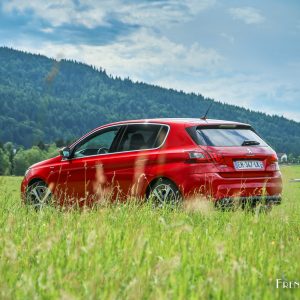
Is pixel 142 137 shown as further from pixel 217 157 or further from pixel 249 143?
pixel 249 143

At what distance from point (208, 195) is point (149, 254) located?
13.7 feet

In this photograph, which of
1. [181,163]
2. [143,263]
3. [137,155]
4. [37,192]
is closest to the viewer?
[143,263]

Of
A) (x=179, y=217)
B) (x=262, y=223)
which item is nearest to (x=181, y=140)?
(x=179, y=217)

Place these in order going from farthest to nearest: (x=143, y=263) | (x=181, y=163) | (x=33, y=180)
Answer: (x=33, y=180) < (x=181, y=163) < (x=143, y=263)

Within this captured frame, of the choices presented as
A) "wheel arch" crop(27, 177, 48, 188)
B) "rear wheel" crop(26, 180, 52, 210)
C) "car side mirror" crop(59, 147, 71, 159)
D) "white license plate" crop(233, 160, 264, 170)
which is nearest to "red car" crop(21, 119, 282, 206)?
"white license plate" crop(233, 160, 264, 170)

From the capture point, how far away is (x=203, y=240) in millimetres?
5438

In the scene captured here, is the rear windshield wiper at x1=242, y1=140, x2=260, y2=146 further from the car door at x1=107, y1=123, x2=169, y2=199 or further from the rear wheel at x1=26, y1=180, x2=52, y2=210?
the rear wheel at x1=26, y1=180, x2=52, y2=210

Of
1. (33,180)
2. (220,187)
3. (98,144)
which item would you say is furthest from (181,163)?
(33,180)

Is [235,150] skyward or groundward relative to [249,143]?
groundward

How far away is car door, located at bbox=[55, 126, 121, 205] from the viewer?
10.1 meters

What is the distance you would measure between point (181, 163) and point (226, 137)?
0.86 meters

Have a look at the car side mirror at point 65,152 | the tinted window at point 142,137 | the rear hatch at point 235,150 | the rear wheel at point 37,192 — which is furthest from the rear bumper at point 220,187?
the rear wheel at point 37,192

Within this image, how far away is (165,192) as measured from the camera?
8930 mm

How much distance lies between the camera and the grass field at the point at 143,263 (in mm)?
3420
